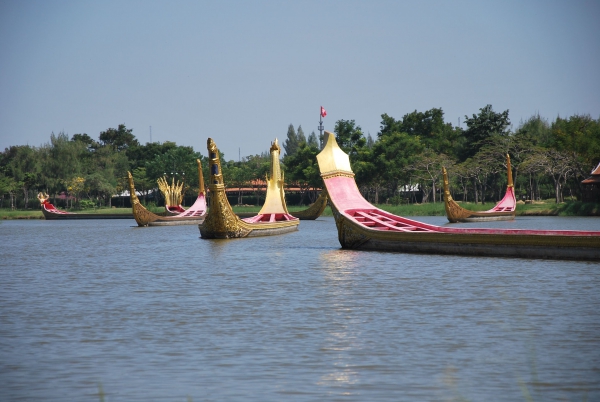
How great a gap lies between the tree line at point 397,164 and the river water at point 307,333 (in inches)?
1459

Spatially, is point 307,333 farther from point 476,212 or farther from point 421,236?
point 476,212

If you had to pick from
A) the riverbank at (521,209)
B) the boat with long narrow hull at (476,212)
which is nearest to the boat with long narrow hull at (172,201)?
the riverbank at (521,209)

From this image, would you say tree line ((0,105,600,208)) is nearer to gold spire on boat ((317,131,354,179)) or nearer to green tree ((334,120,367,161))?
green tree ((334,120,367,161))

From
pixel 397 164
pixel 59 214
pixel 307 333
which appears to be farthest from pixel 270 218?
pixel 59 214

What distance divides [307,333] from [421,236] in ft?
31.2

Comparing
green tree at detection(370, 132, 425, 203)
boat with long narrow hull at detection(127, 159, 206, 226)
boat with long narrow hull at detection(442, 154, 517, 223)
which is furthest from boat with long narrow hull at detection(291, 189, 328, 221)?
green tree at detection(370, 132, 425, 203)

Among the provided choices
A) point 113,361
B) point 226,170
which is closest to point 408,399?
point 113,361

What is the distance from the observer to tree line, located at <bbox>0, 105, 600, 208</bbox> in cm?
5100

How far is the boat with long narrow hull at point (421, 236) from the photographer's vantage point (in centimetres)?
1486

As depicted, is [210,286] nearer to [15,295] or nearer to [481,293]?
[15,295]

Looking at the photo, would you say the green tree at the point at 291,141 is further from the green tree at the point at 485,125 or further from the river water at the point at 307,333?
the river water at the point at 307,333

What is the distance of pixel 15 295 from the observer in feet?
39.6

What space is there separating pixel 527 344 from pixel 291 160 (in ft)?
180

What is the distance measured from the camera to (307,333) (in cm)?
823
